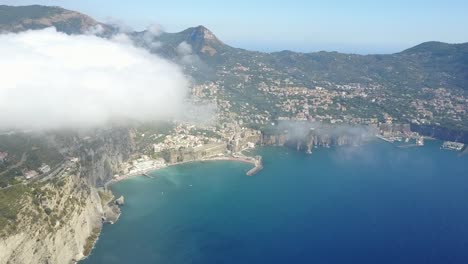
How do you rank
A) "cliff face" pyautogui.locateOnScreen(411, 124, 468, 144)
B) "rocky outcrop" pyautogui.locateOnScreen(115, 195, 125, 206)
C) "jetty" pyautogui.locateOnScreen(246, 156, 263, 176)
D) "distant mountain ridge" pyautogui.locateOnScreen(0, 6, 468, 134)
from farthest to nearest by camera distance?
1. "distant mountain ridge" pyautogui.locateOnScreen(0, 6, 468, 134)
2. "cliff face" pyautogui.locateOnScreen(411, 124, 468, 144)
3. "jetty" pyautogui.locateOnScreen(246, 156, 263, 176)
4. "rocky outcrop" pyautogui.locateOnScreen(115, 195, 125, 206)

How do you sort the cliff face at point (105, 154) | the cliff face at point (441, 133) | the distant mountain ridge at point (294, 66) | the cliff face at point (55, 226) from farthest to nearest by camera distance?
the distant mountain ridge at point (294, 66) → the cliff face at point (441, 133) → the cliff face at point (105, 154) → the cliff face at point (55, 226)

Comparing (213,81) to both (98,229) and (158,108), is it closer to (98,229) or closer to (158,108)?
(158,108)

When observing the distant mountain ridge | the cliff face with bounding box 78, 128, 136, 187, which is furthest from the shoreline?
the distant mountain ridge

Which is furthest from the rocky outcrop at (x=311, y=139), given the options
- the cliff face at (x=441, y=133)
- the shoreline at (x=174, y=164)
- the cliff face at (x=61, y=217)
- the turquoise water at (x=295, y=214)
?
the cliff face at (x=61, y=217)

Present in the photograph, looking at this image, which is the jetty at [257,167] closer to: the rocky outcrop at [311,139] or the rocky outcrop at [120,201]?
the rocky outcrop at [311,139]

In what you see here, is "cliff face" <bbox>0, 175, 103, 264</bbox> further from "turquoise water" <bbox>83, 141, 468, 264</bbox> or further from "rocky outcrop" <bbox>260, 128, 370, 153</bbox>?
"rocky outcrop" <bbox>260, 128, 370, 153</bbox>

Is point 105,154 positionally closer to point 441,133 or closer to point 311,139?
point 311,139

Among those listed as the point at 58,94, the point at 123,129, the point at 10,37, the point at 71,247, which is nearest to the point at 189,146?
the point at 123,129

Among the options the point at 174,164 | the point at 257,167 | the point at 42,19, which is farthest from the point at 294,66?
the point at 174,164
